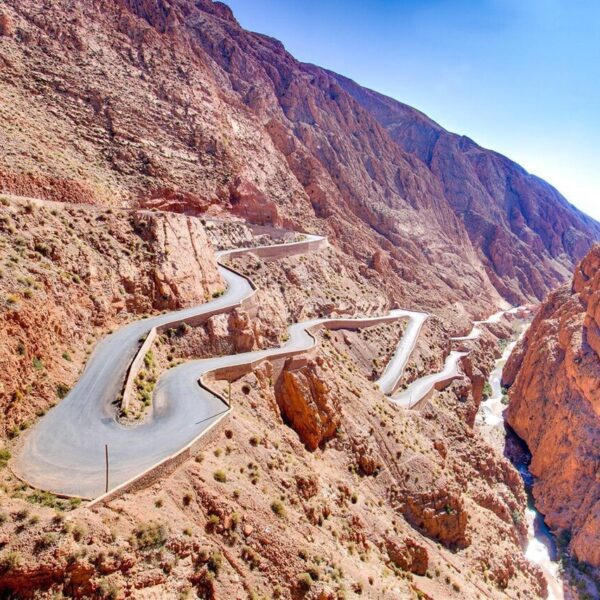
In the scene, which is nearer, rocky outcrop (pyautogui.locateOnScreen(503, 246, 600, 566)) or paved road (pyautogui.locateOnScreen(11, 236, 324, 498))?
paved road (pyautogui.locateOnScreen(11, 236, 324, 498))

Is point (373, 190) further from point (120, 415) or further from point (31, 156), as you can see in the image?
point (120, 415)

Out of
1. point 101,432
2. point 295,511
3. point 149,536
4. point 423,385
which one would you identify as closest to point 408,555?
point 295,511

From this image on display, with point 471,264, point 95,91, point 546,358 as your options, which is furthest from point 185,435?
point 471,264

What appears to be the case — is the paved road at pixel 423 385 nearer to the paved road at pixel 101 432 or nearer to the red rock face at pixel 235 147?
the red rock face at pixel 235 147

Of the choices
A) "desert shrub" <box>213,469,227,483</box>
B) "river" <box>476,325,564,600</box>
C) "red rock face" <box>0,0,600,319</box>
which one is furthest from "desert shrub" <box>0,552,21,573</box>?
"river" <box>476,325,564,600</box>

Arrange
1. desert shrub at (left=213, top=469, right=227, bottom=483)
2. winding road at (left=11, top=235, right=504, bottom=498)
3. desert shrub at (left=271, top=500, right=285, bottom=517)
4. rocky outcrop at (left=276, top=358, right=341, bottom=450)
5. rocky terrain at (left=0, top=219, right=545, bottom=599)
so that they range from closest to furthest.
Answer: rocky terrain at (left=0, top=219, right=545, bottom=599)
winding road at (left=11, top=235, right=504, bottom=498)
desert shrub at (left=213, top=469, right=227, bottom=483)
desert shrub at (left=271, top=500, right=285, bottom=517)
rocky outcrop at (left=276, top=358, right=341, bottom=450)

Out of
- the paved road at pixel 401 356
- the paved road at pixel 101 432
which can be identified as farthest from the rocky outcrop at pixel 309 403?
the paved road at pixel 401 356

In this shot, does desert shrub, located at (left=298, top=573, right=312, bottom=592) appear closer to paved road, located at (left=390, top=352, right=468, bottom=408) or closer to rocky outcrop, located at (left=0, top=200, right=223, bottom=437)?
rocky outcrop, located at (left=0, top=200, right=223, bottom=437)

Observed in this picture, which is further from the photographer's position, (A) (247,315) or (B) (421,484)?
(A) (247,315)
